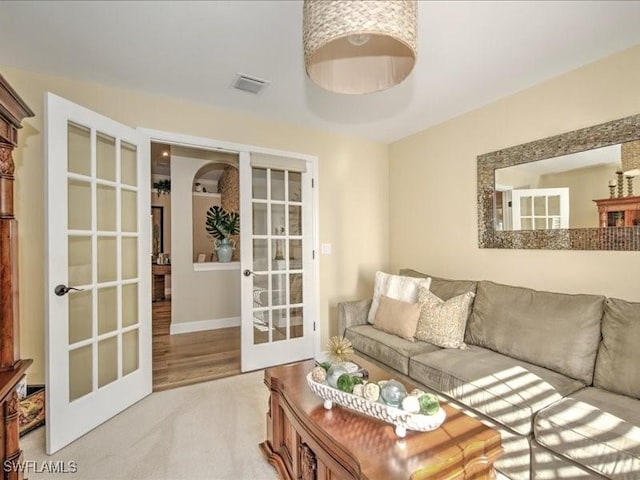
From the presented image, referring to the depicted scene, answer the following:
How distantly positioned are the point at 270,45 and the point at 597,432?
255 centimetres

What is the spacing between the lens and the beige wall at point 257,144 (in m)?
2.31

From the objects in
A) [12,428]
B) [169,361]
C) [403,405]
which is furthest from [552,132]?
[169,361]

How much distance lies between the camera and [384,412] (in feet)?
4.33

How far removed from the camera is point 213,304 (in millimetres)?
4801

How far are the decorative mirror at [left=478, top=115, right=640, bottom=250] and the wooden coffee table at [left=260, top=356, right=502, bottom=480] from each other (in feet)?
5.52

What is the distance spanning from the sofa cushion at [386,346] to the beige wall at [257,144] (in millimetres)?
839

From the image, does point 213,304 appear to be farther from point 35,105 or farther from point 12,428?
point 12,428

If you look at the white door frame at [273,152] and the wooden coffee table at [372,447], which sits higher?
the white door frame at [273,152]

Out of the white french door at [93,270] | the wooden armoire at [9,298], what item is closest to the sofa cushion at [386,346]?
the white french door at [93,270]

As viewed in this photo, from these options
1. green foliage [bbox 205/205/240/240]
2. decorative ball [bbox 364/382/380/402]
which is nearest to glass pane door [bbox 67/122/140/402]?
decorative ball [bbox 364/382/380/402]

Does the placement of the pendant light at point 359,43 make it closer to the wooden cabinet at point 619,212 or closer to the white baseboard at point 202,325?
the wooden cabinet at point 619,212

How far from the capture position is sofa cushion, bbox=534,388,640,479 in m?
1.26

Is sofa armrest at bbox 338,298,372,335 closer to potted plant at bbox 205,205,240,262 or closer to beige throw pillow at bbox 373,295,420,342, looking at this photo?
beige throw pillow at bbox 373,295,420,342

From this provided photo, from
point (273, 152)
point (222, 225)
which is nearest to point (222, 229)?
point (222, 225)
